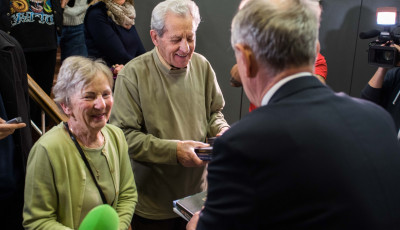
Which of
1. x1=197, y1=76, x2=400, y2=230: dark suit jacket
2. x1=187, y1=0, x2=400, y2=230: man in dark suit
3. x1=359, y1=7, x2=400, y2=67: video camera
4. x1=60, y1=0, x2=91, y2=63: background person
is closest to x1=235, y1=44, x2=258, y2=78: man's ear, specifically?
x1=187, y1=0, x2=400, y2=230: man in dark suit

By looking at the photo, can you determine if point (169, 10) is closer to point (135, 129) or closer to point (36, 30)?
point (135, 129)

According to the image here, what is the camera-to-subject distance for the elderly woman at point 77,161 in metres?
1.42

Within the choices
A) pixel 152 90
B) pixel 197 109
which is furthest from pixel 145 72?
pixel 197 109

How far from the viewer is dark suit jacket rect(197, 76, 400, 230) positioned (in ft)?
2.63

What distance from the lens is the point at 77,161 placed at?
1483 millimetres

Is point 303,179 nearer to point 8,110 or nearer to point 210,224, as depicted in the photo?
point 210,224

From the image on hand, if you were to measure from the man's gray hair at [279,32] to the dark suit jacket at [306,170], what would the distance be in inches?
3.8

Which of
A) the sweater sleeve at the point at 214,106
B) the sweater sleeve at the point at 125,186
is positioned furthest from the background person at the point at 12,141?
the sweater sleeve at the point at 214,106

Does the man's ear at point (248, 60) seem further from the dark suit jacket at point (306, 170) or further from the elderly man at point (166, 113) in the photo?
the elderly man at point (166, 113)

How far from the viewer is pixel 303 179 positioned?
0.80 m

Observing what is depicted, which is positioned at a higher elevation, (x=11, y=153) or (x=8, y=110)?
(x=8, y=110)

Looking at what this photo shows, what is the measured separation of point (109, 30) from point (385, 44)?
2017 millimetres

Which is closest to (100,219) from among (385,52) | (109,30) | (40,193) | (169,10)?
(40,193)

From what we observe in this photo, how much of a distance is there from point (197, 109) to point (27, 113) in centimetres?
82
